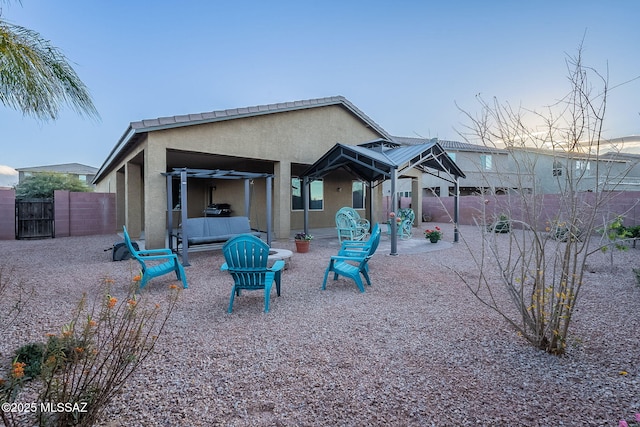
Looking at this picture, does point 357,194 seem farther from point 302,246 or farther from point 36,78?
point 36,78

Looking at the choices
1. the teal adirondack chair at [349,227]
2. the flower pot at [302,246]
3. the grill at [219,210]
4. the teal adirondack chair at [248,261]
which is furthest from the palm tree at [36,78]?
the grill at [219,210]

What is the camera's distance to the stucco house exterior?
730cm

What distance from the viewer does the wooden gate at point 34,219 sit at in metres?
10.9

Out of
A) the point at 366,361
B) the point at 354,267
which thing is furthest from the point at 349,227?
the point at 366,361

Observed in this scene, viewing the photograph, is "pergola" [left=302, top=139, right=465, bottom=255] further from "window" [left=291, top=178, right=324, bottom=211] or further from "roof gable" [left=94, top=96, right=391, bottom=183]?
"window" [left=291, top=178, right=324, bottom=211]

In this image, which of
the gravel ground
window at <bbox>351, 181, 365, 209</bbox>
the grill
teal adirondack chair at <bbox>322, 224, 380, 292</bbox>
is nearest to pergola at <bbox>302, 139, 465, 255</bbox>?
teal adirondack chair at <bbox>322, 224, 380, 292</bbox>

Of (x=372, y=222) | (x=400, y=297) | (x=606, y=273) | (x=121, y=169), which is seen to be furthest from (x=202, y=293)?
(x=121, y=169)

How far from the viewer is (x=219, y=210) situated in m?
13.6

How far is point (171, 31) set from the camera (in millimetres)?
10586

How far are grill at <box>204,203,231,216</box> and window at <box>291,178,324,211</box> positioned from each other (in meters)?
3.37

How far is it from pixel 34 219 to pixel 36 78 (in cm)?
1006

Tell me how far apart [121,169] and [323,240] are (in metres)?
8.44

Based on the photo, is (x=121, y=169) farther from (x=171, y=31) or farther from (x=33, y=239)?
(x=171, y=31)

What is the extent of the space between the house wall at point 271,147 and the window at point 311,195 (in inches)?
9.5
